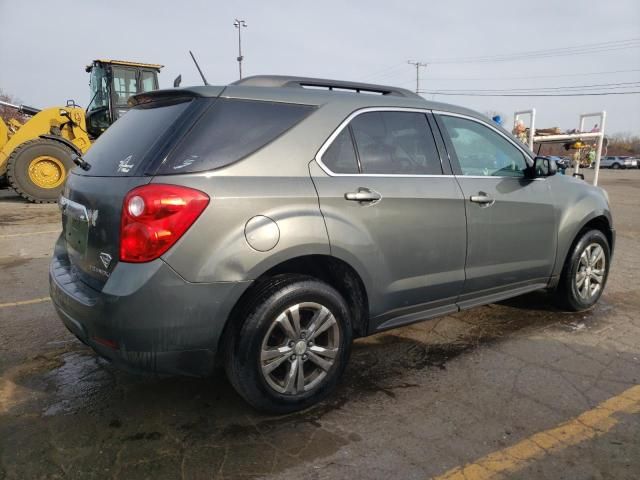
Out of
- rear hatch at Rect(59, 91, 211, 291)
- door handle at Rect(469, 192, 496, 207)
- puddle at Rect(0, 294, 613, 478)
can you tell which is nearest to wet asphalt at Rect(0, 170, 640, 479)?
puddle at Rect(0, 294, 613, 478)

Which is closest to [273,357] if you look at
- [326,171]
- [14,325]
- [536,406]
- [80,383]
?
[326,171]

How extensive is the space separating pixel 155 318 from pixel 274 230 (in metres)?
0.70

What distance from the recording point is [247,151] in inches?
102

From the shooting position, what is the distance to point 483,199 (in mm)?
3455

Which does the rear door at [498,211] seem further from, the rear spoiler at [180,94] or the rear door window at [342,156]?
the rear spoiler at [180,94]

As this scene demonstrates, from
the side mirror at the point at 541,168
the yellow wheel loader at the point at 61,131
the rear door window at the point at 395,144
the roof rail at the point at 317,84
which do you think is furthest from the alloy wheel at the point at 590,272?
the yellow wheel loader at the point at 61,131

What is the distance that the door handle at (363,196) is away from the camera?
9.18ft

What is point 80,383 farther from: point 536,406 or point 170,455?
point 536,406

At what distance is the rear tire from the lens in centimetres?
1104

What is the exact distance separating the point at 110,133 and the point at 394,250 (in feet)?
6.18

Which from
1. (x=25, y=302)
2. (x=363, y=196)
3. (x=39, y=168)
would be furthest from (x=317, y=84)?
(x=39, y=168)

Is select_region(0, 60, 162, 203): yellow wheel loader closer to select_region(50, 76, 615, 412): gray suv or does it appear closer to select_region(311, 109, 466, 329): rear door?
select_region(50, 76, 615, 412): gray suv

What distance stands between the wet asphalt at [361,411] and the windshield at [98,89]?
9.34m

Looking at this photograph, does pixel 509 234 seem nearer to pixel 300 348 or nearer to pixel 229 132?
pixel 300 348
